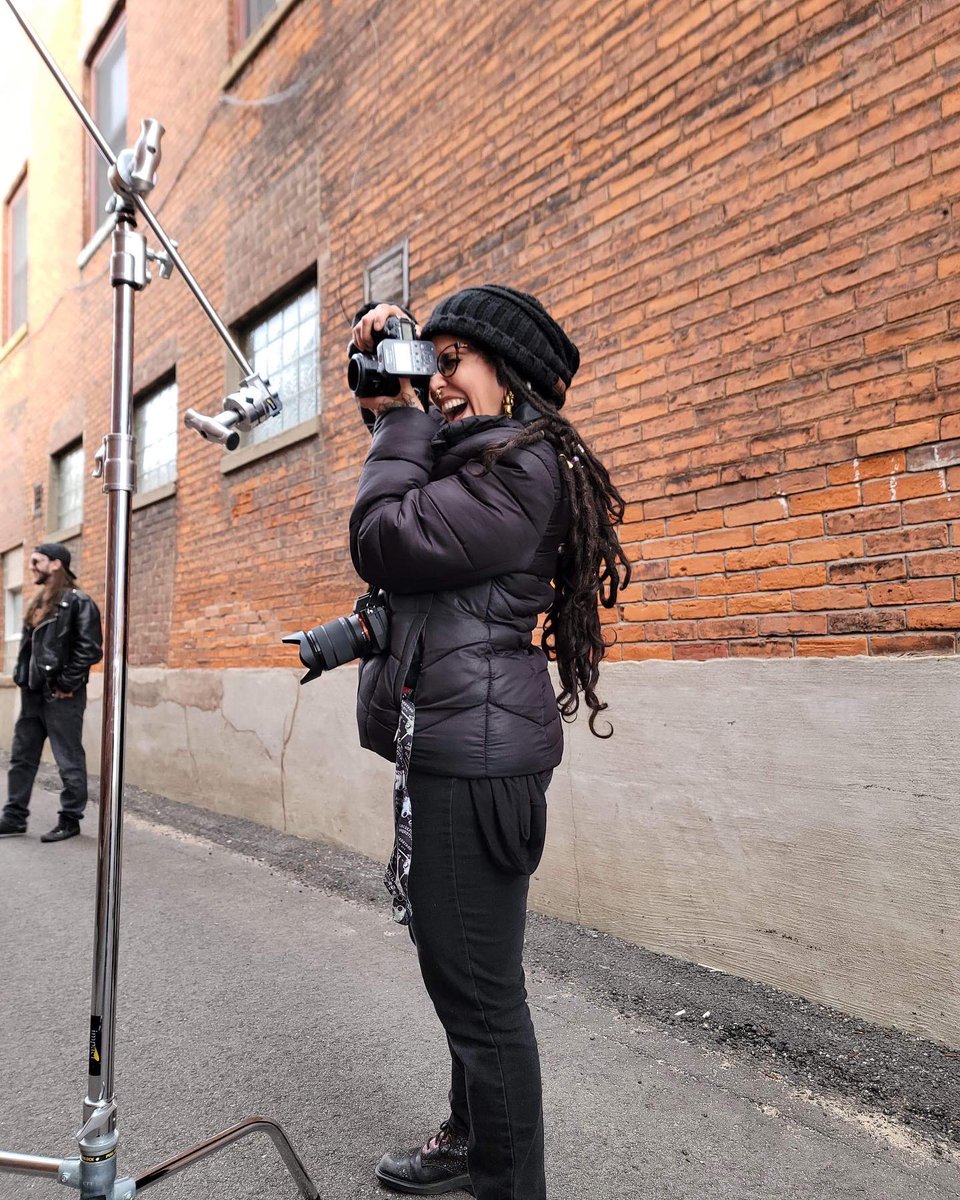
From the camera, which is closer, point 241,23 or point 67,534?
point 241,23

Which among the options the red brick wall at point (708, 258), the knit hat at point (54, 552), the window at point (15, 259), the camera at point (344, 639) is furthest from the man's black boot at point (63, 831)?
the window at point (15, 259)

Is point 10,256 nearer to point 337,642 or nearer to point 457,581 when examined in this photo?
point 337,642

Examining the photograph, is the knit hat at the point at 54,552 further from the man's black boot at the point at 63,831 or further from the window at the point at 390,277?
the window at the point at 390,277

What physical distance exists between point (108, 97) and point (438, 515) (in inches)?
446

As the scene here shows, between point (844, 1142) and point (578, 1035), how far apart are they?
0.86m

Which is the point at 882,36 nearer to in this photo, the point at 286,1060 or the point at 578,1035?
the point at 578,1035

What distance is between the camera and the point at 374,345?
5.92 feet

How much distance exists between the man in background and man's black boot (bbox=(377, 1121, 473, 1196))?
441 cm

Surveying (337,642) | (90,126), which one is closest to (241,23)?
(90,126)

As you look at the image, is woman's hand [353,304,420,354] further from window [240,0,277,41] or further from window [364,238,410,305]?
window [240,0,277,41]

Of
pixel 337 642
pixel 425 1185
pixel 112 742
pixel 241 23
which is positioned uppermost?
pixel 241 23

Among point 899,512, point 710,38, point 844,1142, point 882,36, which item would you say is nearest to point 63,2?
point 710,38

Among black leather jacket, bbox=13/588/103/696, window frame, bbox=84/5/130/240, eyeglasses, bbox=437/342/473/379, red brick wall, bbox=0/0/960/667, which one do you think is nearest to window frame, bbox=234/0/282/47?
red brick wall, bbox=0/0/960/667

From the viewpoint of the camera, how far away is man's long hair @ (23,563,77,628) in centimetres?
593
